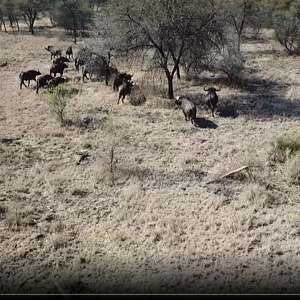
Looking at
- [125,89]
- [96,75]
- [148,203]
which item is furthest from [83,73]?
[148,203]

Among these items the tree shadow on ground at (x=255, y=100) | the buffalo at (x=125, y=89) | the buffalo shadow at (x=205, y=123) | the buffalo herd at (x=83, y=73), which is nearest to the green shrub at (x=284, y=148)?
the buffalo shadow at (x=205, y=123)

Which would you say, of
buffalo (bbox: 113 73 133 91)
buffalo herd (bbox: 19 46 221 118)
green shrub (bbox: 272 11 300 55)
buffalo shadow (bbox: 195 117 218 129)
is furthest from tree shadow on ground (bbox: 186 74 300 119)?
green shrub (bbox: 272 11 300 55)

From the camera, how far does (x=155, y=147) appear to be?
13.6 metres

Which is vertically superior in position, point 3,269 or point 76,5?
point 76,5

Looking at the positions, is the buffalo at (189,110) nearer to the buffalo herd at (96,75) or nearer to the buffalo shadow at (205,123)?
the buffalo herd at (96,75)

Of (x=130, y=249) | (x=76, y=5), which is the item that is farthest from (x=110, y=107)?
(x=76, y=5)

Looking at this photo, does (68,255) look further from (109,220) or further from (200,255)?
(200,255)

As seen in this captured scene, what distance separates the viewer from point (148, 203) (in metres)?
9.51

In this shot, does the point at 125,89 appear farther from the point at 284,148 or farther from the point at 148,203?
the point at 148,203

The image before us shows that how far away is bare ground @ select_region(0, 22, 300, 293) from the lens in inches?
275

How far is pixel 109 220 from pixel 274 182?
4744mm

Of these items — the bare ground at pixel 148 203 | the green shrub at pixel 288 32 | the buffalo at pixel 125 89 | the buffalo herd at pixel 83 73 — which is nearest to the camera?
the bare ground at pixel 148 203

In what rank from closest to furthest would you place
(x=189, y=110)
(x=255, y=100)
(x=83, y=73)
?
(x=189, y=110)
(x=255, y=100)
(x=83, y=73)

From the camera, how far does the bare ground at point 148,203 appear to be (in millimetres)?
6977
